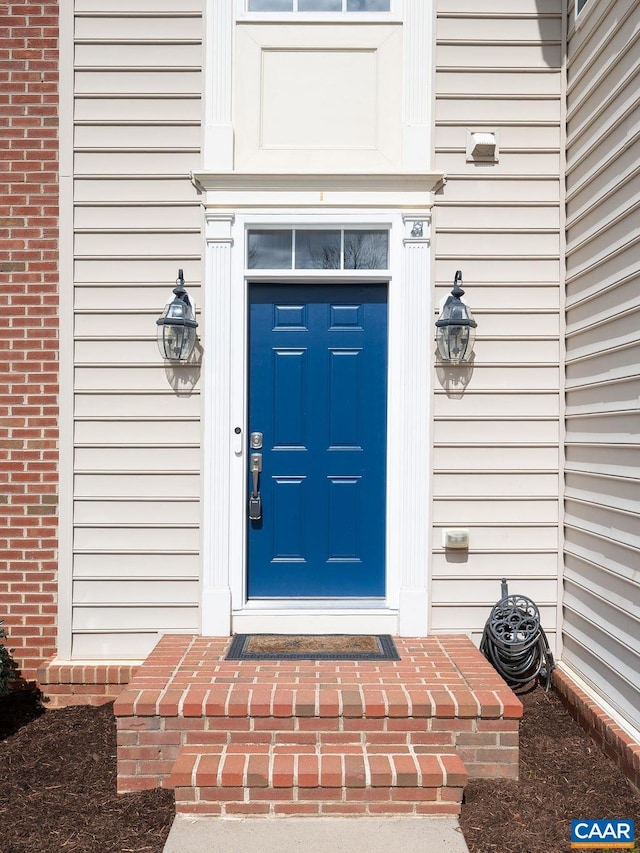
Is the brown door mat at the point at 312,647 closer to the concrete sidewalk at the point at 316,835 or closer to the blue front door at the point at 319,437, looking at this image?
the blue front door at the point at 319,437

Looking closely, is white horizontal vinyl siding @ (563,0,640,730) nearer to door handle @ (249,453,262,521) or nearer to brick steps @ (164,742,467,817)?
brick steps @ (164,742,467,817)

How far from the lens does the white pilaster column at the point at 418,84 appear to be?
4.11 m

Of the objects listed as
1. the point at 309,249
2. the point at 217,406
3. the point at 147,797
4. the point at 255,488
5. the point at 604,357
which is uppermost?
the point at 309,249

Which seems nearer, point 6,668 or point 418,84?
point 6,668

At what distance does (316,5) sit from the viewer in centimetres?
416

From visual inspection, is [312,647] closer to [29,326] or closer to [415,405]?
[415,405]

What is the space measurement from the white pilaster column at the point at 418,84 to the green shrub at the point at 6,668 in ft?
12.1

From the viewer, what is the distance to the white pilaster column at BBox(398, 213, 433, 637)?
4.11 metres

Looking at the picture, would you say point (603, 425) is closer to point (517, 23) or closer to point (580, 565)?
point (580, 565)

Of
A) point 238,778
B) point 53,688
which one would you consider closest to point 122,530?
point 53,688

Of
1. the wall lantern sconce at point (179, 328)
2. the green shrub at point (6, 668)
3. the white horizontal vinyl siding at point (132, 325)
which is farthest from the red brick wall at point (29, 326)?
the wall lantern sconce at point (179, 328)

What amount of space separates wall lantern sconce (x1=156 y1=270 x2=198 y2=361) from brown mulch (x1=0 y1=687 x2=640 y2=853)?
2167mm

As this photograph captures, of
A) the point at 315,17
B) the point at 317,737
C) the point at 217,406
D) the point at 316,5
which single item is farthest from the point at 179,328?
the point at 317,737

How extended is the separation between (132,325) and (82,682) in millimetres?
2172
